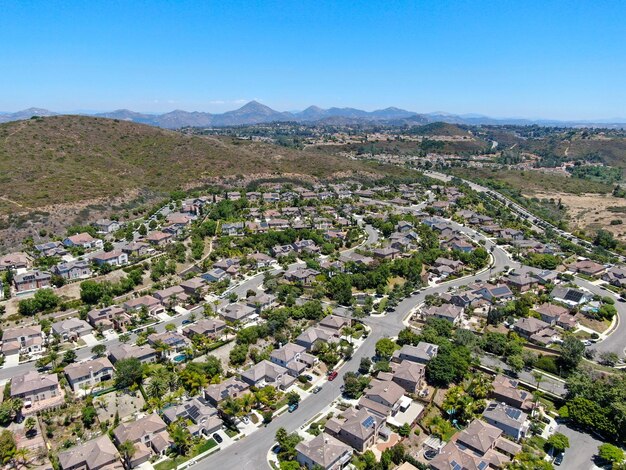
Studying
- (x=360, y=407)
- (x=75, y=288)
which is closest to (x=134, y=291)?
(x=75, y=288)

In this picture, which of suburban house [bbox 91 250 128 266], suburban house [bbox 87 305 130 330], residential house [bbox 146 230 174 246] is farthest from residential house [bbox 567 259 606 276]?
suburban house [bbox 91 250 128 266]

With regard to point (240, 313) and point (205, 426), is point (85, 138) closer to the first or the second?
point (240, 313)

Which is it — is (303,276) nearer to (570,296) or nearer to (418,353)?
(418,353)

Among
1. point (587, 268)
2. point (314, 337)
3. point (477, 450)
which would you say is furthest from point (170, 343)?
point (587, 268)

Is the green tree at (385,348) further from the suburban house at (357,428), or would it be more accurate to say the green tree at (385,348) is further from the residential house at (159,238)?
the residential house at (159,238)

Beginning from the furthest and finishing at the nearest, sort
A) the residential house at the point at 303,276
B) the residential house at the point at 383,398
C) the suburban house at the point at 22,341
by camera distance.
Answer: the residential house at the point at 303,276 < the suburban house at the point at 22,341 < the residential house at the point at 383,398

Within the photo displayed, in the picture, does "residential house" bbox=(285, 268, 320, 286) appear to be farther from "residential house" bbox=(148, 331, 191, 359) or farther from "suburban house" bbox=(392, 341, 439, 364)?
"suburban house" bbox=(392, 341, 439, 364)

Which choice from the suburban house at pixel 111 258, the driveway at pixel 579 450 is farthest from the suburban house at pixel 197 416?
the suburban house at pixel 111 258
